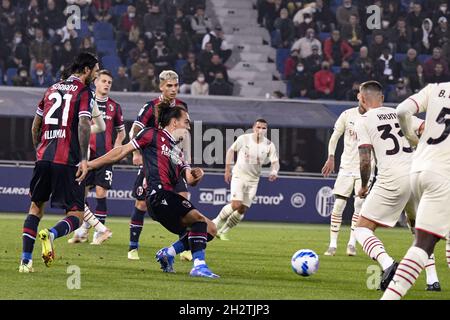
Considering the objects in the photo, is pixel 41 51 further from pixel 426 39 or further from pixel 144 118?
pixel 144 118

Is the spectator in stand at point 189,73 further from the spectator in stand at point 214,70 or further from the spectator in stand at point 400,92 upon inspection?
the spectator in stand at point 400,92

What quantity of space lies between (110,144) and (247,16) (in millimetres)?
16052

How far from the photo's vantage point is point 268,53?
104 feet

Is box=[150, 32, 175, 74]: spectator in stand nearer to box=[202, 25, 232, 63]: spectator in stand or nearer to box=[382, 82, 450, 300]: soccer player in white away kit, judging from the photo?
box=[202, 25, 232, 63]: spectator in stand

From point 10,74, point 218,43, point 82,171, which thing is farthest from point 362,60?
point 82,171

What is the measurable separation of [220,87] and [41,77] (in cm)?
468

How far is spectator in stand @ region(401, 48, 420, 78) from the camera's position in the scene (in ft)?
97.2

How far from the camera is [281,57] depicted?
31.4m

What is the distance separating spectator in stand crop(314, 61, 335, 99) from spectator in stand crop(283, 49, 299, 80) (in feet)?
3.48

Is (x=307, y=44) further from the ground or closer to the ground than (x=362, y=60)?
further from the ground

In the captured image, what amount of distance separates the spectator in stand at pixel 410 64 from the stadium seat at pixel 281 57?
3.48m

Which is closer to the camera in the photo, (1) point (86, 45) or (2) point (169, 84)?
(2) point (169, 84)
